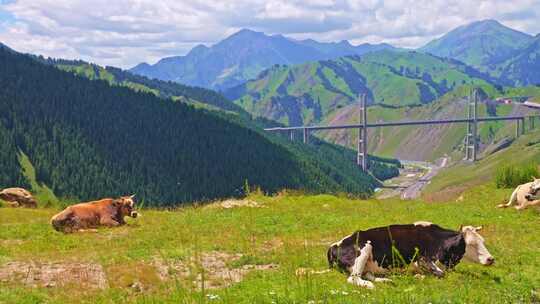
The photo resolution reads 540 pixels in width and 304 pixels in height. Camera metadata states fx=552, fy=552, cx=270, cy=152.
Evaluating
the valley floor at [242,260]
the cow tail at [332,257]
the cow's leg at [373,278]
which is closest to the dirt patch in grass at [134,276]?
the valley floor at [242,260]

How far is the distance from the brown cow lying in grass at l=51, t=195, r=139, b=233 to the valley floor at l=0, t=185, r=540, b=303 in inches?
20.0

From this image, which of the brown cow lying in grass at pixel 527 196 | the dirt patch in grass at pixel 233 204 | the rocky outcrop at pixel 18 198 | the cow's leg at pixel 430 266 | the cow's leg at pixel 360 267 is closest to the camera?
the cow's leg at pixel 360 267

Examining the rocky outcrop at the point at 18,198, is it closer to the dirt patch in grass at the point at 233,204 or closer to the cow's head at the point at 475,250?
the dirt patch in grass at the point at 233,204

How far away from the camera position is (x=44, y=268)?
14.1 meters

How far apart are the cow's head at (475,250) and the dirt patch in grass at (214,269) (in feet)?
Result: 14.7

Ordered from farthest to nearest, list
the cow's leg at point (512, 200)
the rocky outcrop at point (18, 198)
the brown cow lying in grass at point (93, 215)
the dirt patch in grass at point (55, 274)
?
1. the rocky outcrop at point (18, 198)
2. the cow's leg at point (512, 200)
3. the brown cow lying in grass at point (93, 215)
4. the dirt patch in grass at point (55, 274)

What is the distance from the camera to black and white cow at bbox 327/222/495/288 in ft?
38.3

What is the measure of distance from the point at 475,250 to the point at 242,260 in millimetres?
5568

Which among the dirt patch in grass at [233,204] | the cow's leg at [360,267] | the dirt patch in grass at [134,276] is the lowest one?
the dirt patch in grass at [233,204]

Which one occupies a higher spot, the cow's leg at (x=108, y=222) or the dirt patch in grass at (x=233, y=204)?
the cow's leg at (x=108, y=222)

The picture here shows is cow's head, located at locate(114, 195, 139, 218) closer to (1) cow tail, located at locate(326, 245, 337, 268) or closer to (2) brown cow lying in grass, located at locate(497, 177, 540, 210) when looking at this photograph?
(1) cow tail, located at locate(326, 245, 337, 268)

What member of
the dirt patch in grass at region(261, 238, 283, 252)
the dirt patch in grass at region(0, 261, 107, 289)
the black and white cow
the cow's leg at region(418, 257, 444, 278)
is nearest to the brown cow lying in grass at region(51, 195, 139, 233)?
the dirt patch in grass at region(0, 261, 107, 289)

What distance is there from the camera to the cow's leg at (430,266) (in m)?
11.5

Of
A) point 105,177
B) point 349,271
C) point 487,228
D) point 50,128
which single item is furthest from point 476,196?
point 50,128
